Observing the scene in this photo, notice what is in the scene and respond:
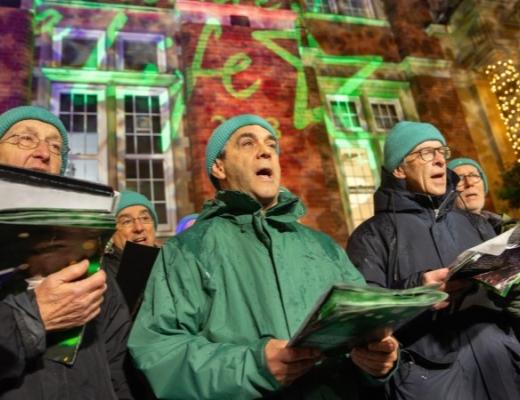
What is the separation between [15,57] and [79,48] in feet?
3.73

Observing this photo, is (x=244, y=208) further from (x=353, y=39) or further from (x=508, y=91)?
(x=508, y=91)

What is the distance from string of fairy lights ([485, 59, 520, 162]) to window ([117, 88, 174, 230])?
632 cm

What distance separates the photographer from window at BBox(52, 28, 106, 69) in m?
6.97

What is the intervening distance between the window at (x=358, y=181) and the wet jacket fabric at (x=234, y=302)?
5852 millimetres

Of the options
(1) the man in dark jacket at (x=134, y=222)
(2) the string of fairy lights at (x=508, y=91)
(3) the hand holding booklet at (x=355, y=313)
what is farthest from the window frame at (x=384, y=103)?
(3) the hand holding booklet at (x=355, y=313)

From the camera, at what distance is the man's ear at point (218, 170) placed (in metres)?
2.11

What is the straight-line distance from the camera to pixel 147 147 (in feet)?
22.6

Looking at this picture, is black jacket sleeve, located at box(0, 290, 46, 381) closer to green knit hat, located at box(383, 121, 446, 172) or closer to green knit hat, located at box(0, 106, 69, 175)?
green knit hat, located at box(0, 106, 69, 175)

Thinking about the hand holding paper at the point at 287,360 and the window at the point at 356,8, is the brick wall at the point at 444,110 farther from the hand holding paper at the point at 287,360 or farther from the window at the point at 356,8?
the hand holding paper at the point at 287,360

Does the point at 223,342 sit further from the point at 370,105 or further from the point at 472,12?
the point at 472,12

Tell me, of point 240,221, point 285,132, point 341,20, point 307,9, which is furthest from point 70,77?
point 240,221

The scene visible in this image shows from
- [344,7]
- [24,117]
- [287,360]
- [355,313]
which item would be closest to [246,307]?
[287,360]

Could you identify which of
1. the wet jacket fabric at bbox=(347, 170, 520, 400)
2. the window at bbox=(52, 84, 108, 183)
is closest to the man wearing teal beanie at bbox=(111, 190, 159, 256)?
the wet jacket fabric at bbox=(347, 170, 520, 400)

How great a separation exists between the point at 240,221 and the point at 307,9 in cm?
825
